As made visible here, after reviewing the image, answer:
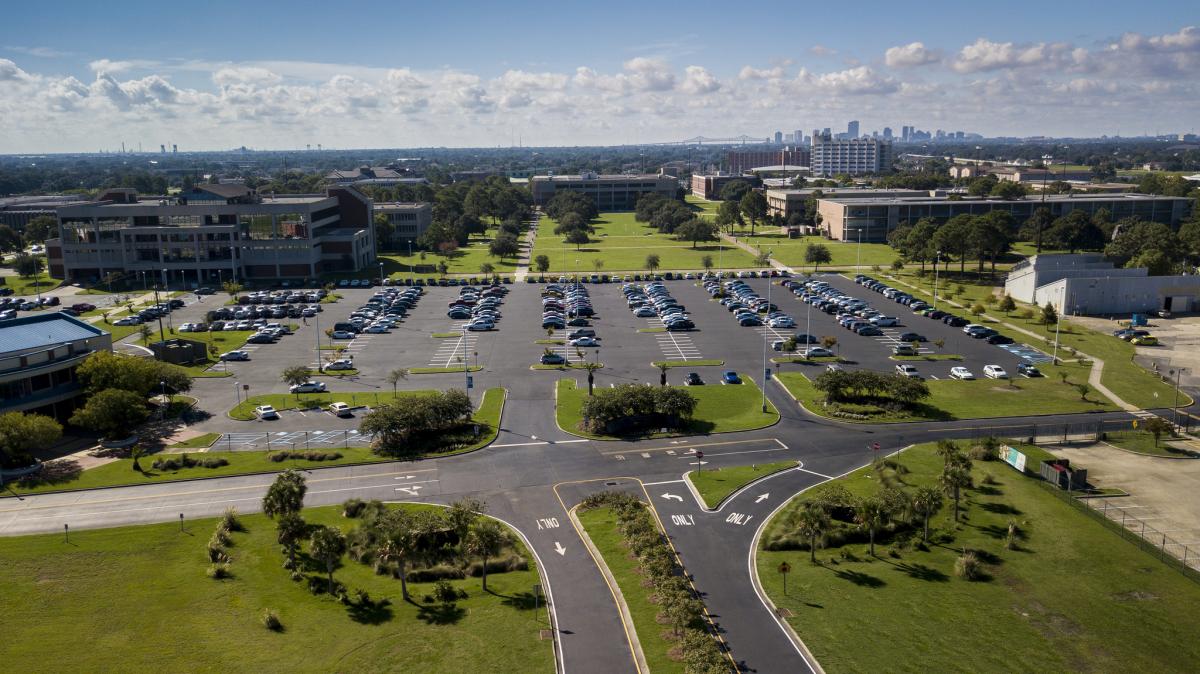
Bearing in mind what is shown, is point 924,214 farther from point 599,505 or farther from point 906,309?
point 599,505

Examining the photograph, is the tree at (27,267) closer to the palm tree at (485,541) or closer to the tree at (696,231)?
the tree at (696,231)

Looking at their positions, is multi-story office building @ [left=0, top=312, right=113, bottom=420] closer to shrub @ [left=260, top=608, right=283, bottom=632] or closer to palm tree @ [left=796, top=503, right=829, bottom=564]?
shrub @ [left=260, top=608, right=283, bottom=632]

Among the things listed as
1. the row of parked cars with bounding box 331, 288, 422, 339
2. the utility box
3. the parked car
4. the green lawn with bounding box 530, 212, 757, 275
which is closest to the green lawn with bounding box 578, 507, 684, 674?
the utility box

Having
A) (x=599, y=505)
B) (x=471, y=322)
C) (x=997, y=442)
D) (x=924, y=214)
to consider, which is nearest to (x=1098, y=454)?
(x=997, y=442)

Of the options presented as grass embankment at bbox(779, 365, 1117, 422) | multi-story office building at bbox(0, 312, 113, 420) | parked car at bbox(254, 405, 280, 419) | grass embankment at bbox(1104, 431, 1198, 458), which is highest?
multi-story office building at bbox(0, 312, 113, 420)

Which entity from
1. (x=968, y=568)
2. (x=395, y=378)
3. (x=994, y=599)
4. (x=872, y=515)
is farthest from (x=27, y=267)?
(x=994, y=599)
